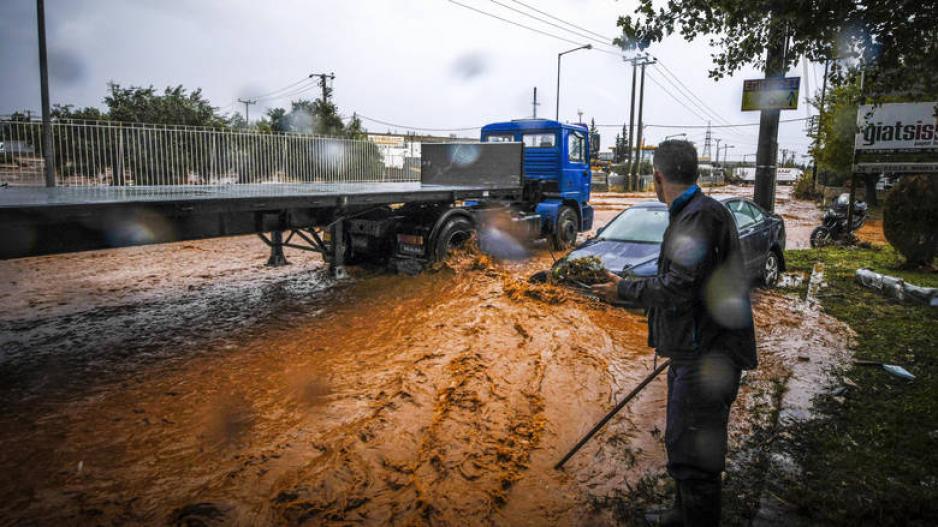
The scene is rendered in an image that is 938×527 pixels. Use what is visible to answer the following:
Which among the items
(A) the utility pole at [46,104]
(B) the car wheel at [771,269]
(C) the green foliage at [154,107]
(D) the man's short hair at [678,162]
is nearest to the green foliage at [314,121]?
(C) the green foliage at [154,107]

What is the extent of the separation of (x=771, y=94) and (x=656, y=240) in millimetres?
3240

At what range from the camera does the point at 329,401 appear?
14.8 feet

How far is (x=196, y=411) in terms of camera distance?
429 cm

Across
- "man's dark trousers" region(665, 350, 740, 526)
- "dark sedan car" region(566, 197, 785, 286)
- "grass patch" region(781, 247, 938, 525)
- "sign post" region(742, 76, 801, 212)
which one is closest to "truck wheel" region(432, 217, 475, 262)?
"dark sedan car" region(566, 197, 785, 286)

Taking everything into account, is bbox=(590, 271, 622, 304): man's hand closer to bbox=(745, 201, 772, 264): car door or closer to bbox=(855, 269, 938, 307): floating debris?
bbox=(745, 201, 772, 264): car door

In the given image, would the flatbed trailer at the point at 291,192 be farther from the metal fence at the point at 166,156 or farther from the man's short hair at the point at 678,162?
the man's short hair at the point at 678,162

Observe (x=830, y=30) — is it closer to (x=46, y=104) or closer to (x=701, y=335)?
(x=701, y=335)

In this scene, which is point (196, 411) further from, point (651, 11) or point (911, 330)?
point (911, 330)

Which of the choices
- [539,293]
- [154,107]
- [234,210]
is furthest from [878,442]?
[154,107]

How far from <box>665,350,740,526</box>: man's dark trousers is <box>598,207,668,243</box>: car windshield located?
532cm

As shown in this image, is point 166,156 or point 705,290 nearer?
point 705,290

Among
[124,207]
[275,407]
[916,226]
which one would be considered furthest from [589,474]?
[916,226]

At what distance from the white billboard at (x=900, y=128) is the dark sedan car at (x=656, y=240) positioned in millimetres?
3227

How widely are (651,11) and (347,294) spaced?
5383mm
